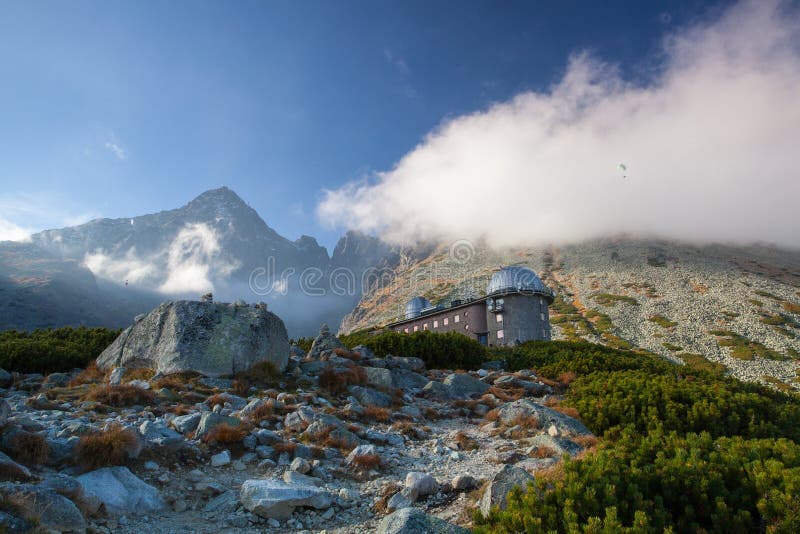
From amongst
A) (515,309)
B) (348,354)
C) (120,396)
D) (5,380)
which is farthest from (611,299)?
(5,380)

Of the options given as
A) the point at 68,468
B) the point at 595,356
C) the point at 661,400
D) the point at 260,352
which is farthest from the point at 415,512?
the point at 595,356

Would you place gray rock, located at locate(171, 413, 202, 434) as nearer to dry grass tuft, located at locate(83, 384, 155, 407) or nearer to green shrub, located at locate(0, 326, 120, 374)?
dry grass tuft, located at locate(83, 384, 155, 407)

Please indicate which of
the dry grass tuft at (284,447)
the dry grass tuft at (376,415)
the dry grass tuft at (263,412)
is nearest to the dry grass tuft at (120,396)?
the dry grass tuft at (263,412)

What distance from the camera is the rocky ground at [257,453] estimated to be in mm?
6168

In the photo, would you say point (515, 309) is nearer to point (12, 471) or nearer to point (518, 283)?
point (518, 283)

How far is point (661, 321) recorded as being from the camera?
85938mm

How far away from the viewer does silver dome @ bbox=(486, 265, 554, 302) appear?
46656mm

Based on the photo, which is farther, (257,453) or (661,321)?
(661,321)

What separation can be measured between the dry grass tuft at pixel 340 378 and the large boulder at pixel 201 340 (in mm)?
1745

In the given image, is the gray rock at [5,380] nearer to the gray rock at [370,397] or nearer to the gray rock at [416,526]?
the gray rock at [370,397]

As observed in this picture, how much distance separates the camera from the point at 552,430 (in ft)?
36.7

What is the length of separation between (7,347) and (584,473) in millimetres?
21460

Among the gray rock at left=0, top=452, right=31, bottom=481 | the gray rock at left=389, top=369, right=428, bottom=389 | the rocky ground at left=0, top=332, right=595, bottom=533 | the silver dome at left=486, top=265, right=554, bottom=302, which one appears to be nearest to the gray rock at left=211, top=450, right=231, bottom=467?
the rocky ground at left=0, top=332, right=595, bottom=533

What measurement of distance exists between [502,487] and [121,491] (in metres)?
5.23
